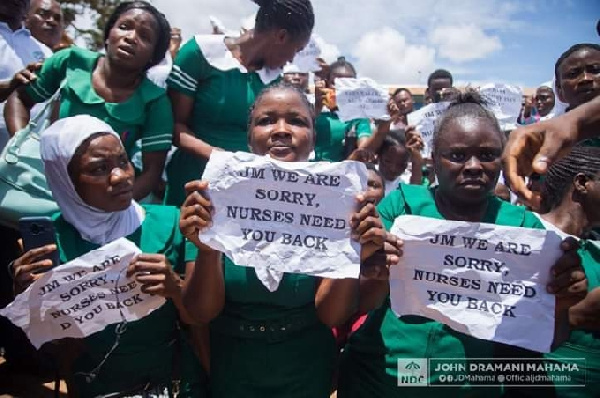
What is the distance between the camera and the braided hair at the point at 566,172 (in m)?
2.28

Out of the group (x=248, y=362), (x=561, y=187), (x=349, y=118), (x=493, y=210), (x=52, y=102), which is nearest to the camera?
(x=248, y=362)

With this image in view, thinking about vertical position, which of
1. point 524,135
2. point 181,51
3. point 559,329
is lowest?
point 559,329

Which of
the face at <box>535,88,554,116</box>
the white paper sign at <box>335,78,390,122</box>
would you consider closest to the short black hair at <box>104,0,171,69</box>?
the white paper sign at <box>335,78,390,122</box>

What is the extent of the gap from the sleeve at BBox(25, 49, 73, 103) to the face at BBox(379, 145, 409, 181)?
3024 millimetres

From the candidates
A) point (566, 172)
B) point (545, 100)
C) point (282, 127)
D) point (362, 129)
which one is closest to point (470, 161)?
point (566, 172)

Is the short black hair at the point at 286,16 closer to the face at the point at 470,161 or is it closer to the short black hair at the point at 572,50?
the face at the point at 470,161

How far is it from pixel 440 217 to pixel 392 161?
3011 mm

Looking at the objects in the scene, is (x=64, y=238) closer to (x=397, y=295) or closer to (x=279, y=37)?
(x=397, y=295)

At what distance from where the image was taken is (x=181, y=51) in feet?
10.1

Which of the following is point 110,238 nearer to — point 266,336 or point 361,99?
point 266,336

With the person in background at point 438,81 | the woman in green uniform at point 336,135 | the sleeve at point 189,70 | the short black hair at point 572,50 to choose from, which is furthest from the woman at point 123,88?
the person in background at point 438,81

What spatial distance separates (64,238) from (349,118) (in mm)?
3502

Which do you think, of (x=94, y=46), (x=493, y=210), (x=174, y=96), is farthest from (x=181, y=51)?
(x=94, y=46)

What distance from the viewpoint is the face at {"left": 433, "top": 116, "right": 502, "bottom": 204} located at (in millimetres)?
2053
